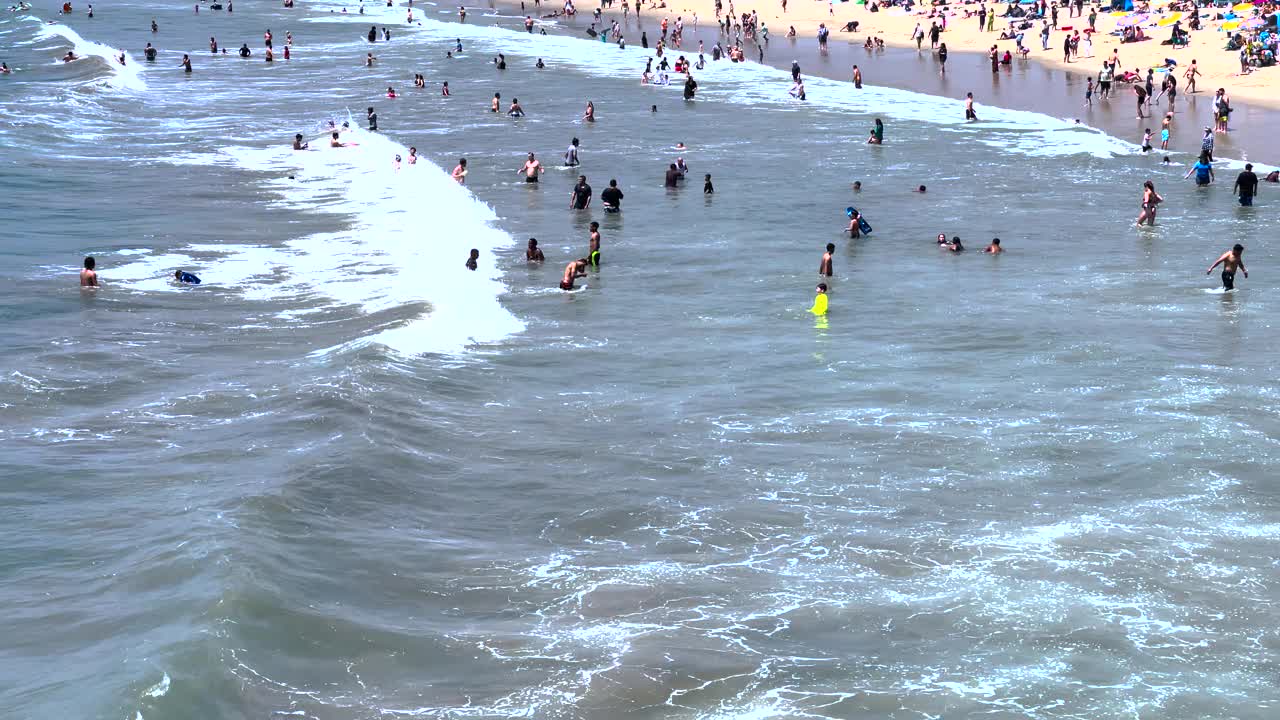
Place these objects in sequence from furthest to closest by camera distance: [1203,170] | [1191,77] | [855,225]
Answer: [1191,77] → [1203,170] → [855,225]

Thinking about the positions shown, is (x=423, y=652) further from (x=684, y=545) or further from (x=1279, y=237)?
(x=1279, y=237)

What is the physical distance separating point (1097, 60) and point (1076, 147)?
18533 millimetres

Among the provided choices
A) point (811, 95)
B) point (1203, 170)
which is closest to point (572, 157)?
point (1203, 170)

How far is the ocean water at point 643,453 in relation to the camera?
1220 centimetres

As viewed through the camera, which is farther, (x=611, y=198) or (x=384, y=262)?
(x=611, y=198)

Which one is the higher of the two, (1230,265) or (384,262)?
(1230,265)

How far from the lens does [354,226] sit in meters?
Answer: 34.1

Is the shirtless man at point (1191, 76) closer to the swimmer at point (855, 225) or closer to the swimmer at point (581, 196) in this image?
the swimmer at point (855, 225)

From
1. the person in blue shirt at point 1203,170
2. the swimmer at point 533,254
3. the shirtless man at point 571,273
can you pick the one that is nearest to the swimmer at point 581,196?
the swimmer at point 533,254

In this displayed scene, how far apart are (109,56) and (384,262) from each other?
4698 centimetres

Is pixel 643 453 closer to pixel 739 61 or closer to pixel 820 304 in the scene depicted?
pixel 820 304

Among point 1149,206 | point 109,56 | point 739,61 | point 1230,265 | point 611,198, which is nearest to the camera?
point 1230,265

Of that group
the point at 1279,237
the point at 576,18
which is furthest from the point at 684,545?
the point at 576,18

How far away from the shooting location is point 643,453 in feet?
58.6
